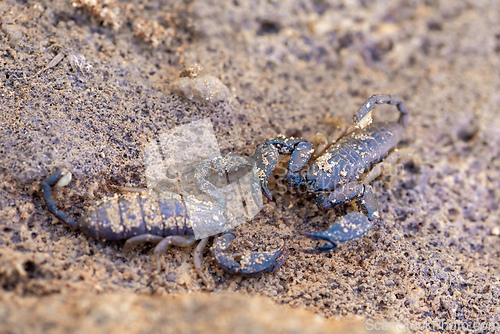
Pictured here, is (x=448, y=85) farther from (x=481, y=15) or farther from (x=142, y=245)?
(x=142, y=245)

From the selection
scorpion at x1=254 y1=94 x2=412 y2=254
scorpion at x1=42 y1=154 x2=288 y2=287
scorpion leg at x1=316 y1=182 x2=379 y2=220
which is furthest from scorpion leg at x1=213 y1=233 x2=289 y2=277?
scorpion leg at x1=316 y1=182 x2=379 y2=220

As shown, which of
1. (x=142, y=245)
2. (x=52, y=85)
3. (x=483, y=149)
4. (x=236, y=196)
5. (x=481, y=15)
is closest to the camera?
(x=142, y=245)

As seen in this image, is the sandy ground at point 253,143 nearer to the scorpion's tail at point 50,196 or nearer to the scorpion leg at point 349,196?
the scorpion's tail at point 50,196

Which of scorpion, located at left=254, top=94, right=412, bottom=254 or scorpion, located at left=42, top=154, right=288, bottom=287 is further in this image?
scorpion, located at left=254, top=94, right=412, bottom=254

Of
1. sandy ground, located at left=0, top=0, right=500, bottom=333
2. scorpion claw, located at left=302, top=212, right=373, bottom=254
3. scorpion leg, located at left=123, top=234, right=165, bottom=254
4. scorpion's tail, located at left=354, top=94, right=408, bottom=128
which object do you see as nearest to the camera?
sandy ground, located at left=0, top=0, right=500, bottom=333

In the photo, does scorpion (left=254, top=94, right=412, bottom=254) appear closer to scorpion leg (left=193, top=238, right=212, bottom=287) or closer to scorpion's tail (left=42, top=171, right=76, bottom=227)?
scorpion leg (left=193, top=238, right=212, bottom=287)

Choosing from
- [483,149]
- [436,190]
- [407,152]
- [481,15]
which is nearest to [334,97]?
[407,152]
